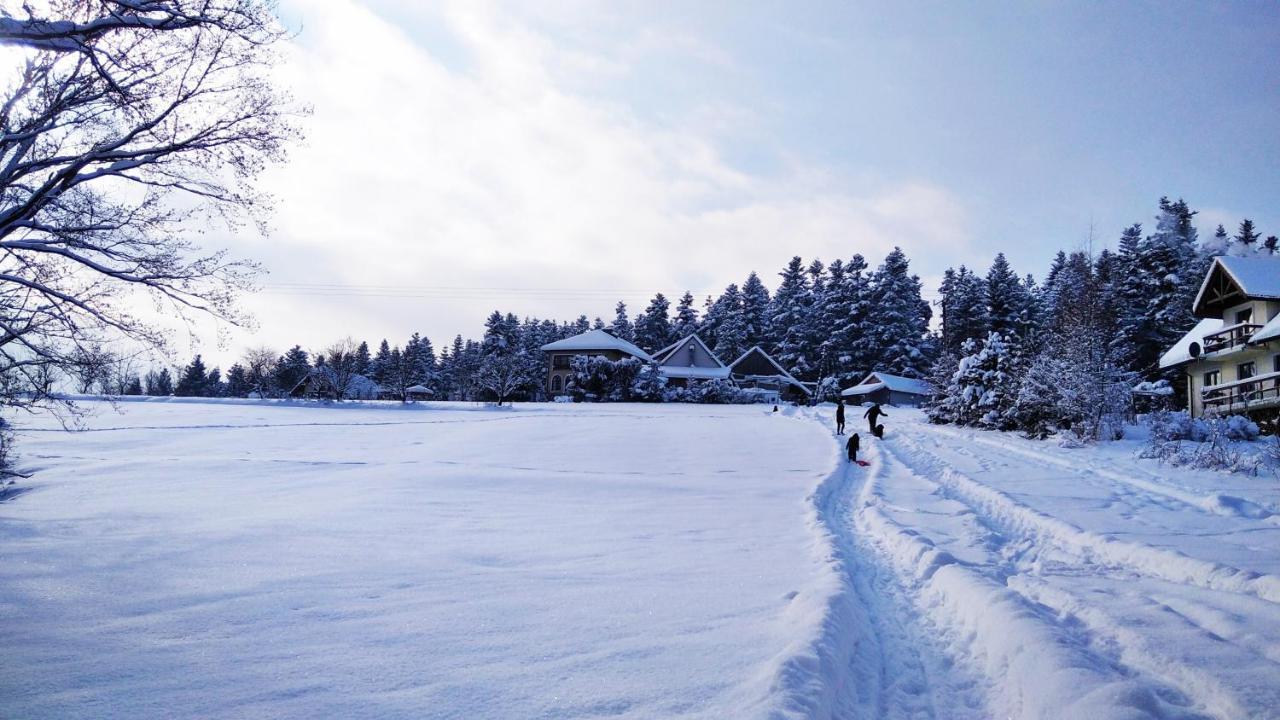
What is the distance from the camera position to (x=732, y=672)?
352 centimetres

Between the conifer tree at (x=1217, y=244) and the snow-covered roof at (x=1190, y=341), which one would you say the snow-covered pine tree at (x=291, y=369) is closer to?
the snow-covered roof at (x=1190, y=341)

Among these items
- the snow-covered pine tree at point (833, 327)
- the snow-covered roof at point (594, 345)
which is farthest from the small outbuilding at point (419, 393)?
the snow-covered pine tree at point (833, 327)

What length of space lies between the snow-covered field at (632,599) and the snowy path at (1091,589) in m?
0.03

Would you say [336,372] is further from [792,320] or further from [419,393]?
[792,320]

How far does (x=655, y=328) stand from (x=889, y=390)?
1222 inches

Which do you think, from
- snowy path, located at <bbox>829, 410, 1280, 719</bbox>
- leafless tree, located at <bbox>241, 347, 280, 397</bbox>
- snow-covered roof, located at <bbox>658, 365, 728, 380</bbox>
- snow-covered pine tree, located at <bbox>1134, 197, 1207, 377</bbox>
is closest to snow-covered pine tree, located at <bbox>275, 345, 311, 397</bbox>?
leafless tree, located at <bbox>241, 347, 280, 397</bbox>

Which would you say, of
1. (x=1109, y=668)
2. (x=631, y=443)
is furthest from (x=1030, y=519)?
(x=631, y=443)

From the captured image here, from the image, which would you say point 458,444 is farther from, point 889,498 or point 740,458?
point 889,498

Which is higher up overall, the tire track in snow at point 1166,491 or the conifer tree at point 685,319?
the conifer tree at point 685,319

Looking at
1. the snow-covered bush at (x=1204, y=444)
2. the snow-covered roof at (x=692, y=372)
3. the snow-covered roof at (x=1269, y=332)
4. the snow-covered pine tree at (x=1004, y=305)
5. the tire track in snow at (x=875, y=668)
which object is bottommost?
the tire track in snow at (x=875, y=668)

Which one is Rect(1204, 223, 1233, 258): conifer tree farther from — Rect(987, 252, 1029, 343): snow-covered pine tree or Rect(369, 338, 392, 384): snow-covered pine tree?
Rect(369, 338, 392, 384): snow-covered pine tree

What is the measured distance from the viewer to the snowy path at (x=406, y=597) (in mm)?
3066

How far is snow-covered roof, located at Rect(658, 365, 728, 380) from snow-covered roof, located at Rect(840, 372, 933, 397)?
1237 cm

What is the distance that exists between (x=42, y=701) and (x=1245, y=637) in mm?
6848
